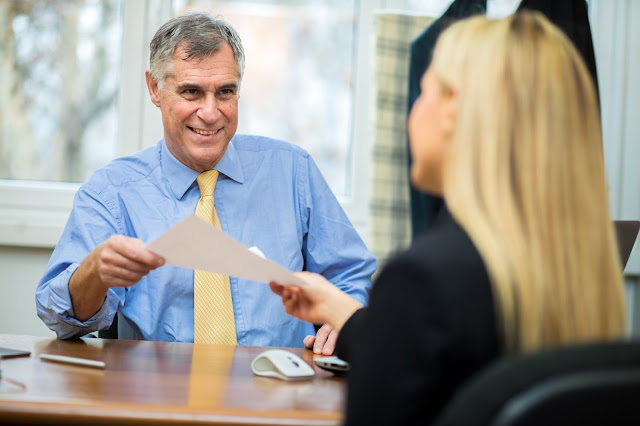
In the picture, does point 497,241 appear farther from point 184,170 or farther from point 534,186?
point 184,170

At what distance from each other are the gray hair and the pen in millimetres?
871

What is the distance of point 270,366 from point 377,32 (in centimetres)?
190

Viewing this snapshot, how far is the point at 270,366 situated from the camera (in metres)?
1.16

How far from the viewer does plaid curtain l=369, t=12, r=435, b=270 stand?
2.69 meters

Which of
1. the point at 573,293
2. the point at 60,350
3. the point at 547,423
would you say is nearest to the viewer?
the point at 547,423

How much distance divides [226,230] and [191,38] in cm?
51

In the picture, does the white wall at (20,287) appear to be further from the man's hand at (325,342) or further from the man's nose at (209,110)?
the man's hand at (325,342)

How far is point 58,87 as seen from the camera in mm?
2816

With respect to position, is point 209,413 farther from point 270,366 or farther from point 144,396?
point 270,366

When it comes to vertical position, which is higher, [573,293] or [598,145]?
[598,145]

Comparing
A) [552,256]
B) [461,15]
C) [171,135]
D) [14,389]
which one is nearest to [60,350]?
[14,389]

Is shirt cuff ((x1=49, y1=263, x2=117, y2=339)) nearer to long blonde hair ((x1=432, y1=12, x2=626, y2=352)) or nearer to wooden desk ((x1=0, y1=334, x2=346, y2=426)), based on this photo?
wooden desk ((x1=0, y1=334, x2=346, y2=426))

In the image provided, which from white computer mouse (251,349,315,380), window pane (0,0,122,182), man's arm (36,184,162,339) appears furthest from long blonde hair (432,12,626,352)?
window pane (0,0,122,182)

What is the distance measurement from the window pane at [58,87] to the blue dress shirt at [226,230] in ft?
3.69
